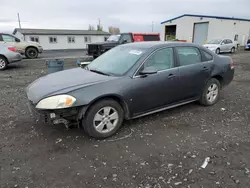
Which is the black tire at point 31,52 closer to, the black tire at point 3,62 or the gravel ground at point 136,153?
the black tire at point 3,62

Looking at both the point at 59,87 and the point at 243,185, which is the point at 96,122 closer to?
the point at 59,87

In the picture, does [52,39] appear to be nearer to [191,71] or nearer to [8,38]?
[8,38]

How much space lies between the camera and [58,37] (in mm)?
31562

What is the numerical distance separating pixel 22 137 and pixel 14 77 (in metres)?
6.00

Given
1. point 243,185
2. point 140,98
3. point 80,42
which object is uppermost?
point 80,42

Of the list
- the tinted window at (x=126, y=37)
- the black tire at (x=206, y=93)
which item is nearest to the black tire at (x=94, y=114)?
the black tire at (x=206, y=93)

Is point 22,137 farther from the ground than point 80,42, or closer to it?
closer to it

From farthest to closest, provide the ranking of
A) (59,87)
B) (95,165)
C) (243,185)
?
(59,87)
(95,165)
(243,185)

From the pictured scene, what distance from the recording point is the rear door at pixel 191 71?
4121 millimetres

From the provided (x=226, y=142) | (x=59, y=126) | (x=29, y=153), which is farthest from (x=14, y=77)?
(x=226, y=142)

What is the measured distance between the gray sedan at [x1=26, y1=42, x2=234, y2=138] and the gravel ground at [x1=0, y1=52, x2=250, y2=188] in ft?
1.11

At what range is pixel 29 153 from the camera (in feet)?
9.71

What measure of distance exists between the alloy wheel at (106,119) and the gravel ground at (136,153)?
20 cm

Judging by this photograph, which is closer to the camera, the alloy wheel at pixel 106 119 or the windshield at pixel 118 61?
the alloy wheel at pixel 106 119
